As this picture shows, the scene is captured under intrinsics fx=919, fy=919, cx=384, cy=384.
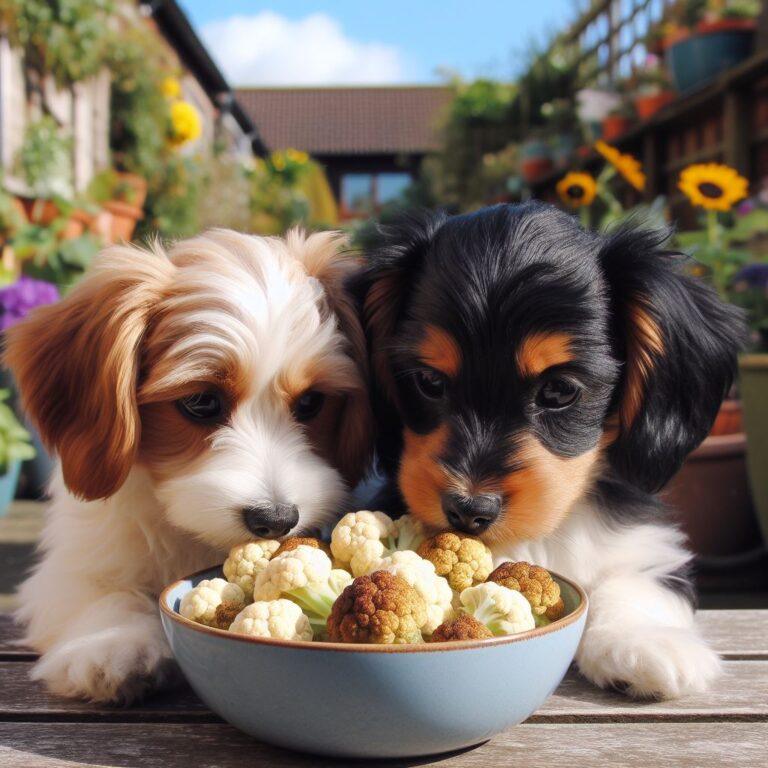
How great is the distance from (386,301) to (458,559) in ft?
2.84

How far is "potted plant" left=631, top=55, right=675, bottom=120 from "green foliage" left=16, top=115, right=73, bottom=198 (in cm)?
640

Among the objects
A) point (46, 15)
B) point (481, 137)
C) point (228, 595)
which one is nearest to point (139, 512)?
point (228, 595)

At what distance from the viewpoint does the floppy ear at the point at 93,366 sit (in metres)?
2.21

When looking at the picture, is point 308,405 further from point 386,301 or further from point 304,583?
point 304,583

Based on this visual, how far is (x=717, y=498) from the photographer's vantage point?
471cm

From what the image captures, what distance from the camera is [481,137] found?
17.3 metres

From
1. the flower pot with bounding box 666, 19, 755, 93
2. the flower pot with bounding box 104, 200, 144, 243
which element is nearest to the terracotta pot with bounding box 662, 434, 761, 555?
the flower pot with bounding box 666, 19, 755, 93

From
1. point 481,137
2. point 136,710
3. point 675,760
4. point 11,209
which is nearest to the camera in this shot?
point 675,760

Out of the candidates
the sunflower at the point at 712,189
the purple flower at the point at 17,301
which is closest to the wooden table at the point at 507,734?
the sunflower at the point at 712,189

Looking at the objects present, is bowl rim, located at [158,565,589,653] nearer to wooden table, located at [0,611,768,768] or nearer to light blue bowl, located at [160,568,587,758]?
light blue bowl, located at [160,568,587,758]

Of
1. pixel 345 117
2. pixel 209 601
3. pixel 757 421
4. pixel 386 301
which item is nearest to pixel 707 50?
pixel 757 421

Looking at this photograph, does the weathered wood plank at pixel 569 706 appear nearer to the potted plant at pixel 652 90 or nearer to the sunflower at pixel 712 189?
the sunflower at pixel 712 189

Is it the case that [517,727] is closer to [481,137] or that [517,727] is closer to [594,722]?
[594,722]

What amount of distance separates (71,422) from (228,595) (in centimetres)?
85
